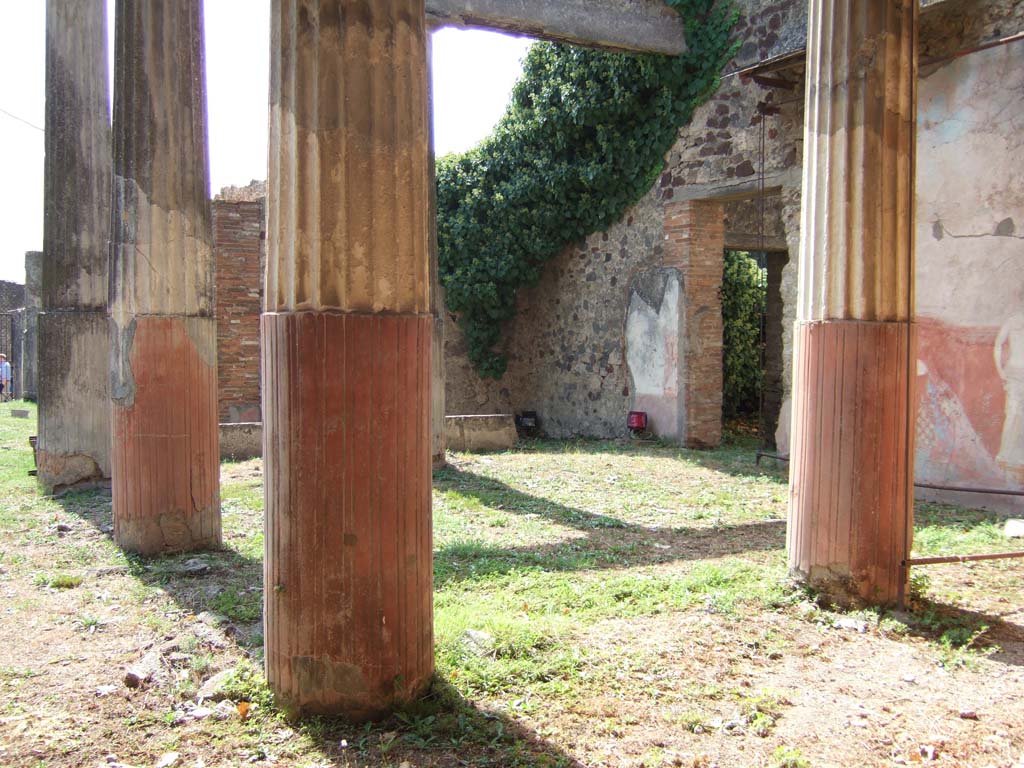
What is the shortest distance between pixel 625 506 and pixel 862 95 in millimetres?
4019

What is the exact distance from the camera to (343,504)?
2898 mm

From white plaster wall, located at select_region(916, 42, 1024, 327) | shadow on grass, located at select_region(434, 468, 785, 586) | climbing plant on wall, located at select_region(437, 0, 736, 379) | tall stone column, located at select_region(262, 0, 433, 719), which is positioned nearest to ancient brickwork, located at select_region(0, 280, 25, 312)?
climbing plant on wall, located at select_region(437, 0, 736, 379)

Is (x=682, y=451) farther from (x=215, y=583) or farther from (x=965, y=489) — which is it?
(x=215, y=583)

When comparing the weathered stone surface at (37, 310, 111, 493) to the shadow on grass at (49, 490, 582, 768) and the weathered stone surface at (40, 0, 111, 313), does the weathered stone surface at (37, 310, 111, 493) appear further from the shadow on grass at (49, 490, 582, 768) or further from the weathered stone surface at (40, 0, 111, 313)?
the shadow on grass at (49, 490, 582, 768)

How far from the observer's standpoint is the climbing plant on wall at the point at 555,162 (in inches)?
419

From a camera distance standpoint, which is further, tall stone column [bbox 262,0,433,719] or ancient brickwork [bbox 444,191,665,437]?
ancient brickwork [bbox 444,191,665,437]

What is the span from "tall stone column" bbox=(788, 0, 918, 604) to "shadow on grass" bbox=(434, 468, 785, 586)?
4.51 feet

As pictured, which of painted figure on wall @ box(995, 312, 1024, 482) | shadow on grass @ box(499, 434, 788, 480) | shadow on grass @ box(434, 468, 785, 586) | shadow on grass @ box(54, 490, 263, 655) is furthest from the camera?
shadow on grass @ box(499, 434, 788, 480)

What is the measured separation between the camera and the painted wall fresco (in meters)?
6.79

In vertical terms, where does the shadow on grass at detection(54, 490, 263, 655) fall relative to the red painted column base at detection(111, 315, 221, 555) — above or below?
below

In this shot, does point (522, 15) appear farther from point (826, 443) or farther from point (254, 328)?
point (826, 443)

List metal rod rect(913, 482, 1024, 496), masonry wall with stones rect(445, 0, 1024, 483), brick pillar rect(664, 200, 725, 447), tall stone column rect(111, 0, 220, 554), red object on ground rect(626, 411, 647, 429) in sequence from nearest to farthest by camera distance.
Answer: tall stone column rect(111, 0, 220, 554) < metal rod rect(913, 482, 1024, 496) < masonry wall with stones rect(445, 0, 1024, 483) < brick pillar rect(664, 200, 725, 447) < red object on ground rect(626, 411, 647, 429)

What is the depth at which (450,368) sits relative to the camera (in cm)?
1400

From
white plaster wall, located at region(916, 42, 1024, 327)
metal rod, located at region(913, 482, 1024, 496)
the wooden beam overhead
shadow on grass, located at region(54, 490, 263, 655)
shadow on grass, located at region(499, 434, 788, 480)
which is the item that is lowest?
shadow on grass, located at region(54, 490, 263, 655)
